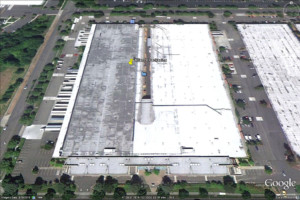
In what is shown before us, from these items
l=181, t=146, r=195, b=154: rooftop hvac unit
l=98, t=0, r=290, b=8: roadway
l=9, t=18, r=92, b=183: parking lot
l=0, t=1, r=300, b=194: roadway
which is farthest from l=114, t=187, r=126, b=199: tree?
l=98, t=0, r=290, b=8: roadway

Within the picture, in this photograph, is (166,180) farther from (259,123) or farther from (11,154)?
(11,154)

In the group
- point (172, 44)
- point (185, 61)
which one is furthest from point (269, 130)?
point (172, 44)

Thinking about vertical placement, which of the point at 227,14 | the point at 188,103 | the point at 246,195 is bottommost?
the point at 246,195

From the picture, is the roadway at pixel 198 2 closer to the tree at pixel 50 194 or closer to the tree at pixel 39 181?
the tree at pixel 39 181

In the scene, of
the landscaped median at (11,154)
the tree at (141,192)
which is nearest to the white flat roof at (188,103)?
the tree at (141,192)

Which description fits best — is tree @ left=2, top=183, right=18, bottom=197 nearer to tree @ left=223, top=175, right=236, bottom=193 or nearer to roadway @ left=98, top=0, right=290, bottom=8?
tree @ left=223, top=175, right=236, bottom=193

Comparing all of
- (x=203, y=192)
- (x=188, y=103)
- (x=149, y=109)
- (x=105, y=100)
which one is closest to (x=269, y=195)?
(x=203, y=192)

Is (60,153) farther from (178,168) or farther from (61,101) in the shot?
(178,168)
